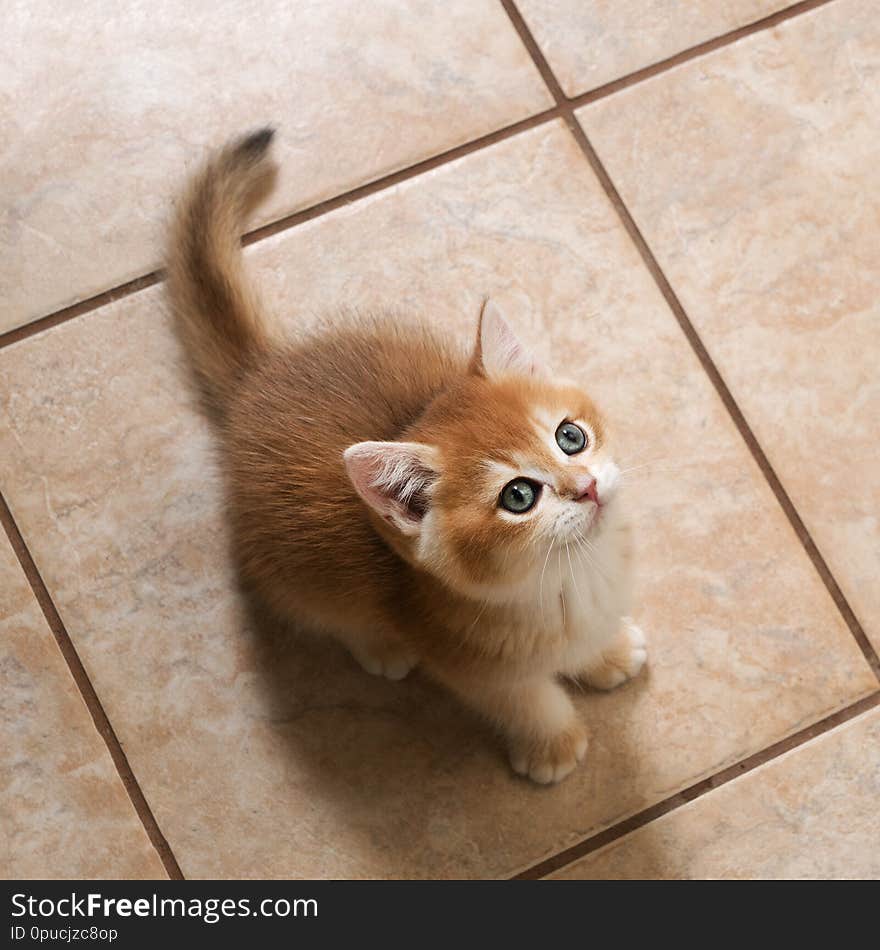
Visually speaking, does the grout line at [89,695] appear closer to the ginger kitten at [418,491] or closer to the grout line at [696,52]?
the ginger kitten at [418,491]

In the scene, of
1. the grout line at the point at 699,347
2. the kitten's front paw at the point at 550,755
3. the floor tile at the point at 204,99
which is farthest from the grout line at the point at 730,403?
the kitten's front paw at the point at 550,755

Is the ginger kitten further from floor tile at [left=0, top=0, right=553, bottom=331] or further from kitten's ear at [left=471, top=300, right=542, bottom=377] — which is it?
floor tile at [left=0, top=0, right=553, bottom=331]

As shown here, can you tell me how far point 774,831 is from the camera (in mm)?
1528

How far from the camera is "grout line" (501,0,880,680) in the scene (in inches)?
62.4

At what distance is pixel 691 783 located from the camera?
155 cm

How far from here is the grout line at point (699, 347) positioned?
1.59 m

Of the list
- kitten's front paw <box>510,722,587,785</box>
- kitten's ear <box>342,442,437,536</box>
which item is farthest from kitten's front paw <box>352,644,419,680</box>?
kitten's ear <box>342,442,437,536</box>

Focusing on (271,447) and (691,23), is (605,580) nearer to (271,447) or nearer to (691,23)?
(271,447)

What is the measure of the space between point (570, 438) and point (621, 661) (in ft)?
1.52

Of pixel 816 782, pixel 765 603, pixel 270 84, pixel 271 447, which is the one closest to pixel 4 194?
pixel 270 84

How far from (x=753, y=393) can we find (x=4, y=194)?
1090 millimetres

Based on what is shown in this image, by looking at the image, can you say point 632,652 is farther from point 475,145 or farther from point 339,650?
point 475,145

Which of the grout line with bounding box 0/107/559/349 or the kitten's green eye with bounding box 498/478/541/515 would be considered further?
the grout line with bounding box 0/107/559/349

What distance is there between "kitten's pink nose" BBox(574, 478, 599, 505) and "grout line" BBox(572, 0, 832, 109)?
2.52 feet
